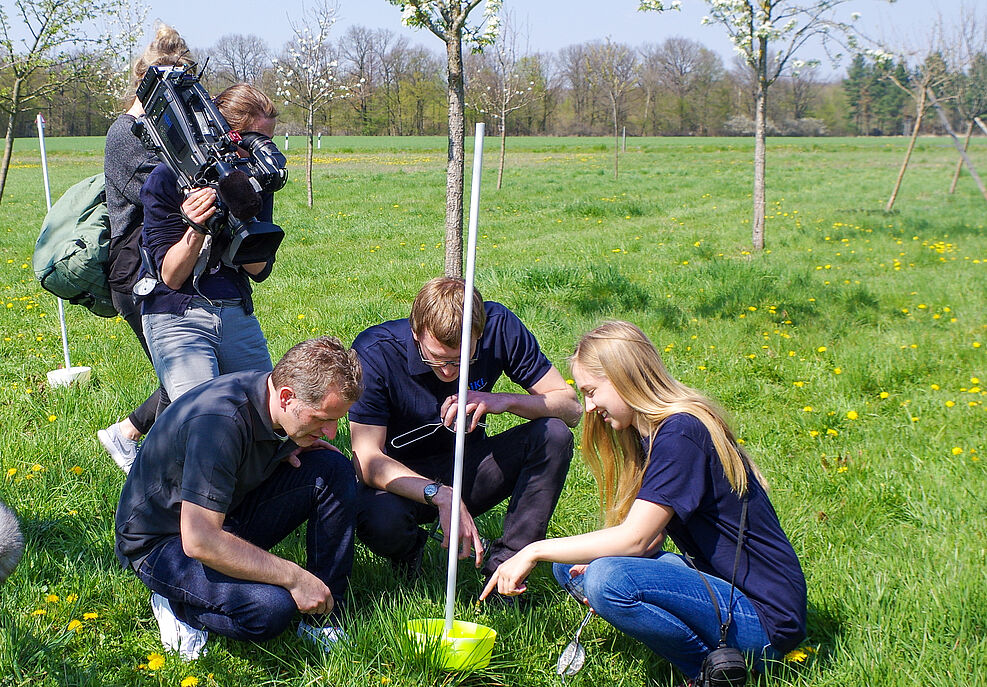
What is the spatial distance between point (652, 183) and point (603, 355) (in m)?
18.0

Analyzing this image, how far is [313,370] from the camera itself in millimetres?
2342

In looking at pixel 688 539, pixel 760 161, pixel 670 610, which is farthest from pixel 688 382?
pixel 760 161

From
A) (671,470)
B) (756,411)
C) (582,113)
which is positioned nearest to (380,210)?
(756,411)

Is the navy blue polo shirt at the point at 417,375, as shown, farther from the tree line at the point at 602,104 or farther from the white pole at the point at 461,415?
the tree line at the point at 602,104

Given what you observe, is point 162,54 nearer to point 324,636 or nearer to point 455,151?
point 455,151

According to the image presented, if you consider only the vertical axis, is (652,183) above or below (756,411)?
above

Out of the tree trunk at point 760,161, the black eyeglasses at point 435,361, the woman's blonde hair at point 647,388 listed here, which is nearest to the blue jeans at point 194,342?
the black eyeglasses at point 435,361

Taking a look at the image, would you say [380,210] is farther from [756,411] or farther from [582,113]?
[582,113]

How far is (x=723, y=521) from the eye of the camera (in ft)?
8.02

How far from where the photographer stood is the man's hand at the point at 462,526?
272 centimetres

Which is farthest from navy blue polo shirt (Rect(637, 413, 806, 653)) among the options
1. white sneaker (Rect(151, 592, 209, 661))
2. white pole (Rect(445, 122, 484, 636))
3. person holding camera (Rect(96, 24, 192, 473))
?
person holding camera (Rect(96, 24, 192, 473))

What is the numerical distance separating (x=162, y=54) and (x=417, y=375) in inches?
62.2

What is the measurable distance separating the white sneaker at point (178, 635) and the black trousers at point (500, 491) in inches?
25.4

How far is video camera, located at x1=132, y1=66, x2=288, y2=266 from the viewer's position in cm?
286
